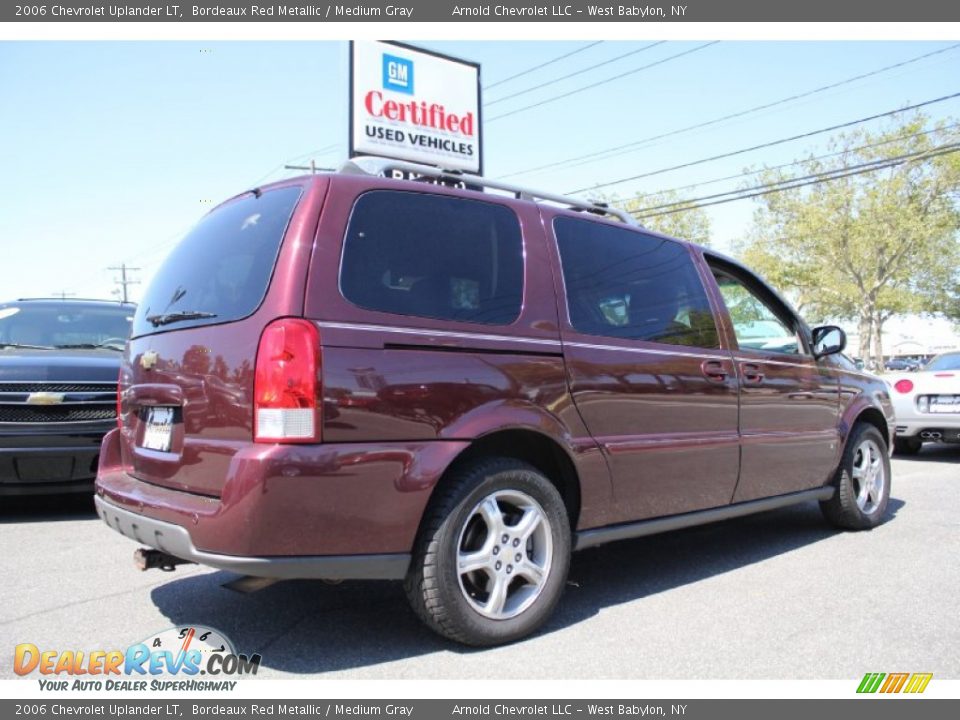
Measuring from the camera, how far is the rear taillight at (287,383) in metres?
2.53

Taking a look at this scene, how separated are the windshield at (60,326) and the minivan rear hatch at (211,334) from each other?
124 inches

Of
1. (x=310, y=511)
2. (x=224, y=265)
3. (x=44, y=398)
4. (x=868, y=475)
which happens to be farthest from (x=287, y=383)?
(x=868, y=475)

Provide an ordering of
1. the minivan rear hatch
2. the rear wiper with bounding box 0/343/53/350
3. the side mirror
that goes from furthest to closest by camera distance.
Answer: the rear wiper with bounding box 0/343/53/350, the side mirror, the minivan rear hatch

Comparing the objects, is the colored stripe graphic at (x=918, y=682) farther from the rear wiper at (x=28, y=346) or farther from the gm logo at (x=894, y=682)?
the rear wiper at (x=28, y=346)

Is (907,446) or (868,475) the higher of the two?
(868,475)

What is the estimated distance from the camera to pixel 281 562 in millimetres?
2541

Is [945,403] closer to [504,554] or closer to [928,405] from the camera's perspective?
[928,405]

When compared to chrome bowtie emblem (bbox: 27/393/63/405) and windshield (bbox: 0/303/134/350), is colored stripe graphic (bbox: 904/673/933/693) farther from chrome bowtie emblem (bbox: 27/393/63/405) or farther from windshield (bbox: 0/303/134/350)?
windshield (bbox: 0/303/134/350)

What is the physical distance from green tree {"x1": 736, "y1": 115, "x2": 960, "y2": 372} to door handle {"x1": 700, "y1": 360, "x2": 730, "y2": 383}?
29118 mm

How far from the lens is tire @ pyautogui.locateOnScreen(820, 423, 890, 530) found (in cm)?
511

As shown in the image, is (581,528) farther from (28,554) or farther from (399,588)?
(28,554)

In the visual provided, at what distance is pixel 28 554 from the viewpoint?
4492 millimetres

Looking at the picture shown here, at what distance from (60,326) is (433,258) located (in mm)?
4669

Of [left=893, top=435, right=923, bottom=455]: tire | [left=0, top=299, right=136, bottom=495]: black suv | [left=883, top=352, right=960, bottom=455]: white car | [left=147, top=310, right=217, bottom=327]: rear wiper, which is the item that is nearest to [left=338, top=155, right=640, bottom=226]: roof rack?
[left=147, top=310, right=217, bottom=327]: rear wiper
